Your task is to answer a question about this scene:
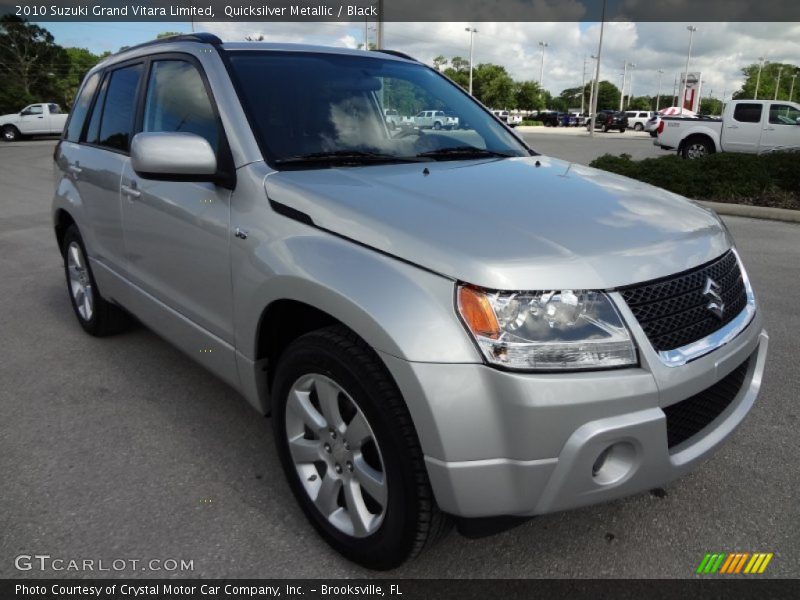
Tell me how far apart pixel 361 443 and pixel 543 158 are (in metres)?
1.87

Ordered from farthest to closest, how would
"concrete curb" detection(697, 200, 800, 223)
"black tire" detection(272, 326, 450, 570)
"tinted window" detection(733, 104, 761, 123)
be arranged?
"tinted window" detection(733, 104, 761, 123) → "concrete curb" detection(697, 200, 800, 223) → "black tire" detection(272, 326, 450, 570)

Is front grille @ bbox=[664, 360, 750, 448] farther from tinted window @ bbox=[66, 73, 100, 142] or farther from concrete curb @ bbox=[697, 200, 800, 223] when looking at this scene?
concrete curb @ bbox=[697, 200, 800, 223]

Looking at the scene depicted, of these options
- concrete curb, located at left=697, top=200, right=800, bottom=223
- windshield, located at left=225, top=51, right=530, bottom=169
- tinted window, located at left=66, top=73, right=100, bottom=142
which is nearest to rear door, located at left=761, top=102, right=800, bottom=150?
concrete curb, located at left=697, top=200, right=800, bottom=223

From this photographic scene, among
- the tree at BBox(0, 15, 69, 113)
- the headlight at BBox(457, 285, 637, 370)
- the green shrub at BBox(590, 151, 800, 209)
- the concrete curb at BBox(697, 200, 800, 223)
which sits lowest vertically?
the concrete curb at BBox(697, 200, 800, 223)

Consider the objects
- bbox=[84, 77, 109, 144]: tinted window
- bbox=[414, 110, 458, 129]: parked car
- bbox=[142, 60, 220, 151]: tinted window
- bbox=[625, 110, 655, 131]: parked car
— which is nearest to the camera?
bbox=[142, 60, 220, 151]: tinted window

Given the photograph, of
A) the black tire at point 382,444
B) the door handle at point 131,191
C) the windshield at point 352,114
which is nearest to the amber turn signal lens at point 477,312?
the black tire at point 382,444

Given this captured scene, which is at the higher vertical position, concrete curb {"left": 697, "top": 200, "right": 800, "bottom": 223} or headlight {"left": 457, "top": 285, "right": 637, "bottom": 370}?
headlight {"left": 457, "top": 285, "right": 637, "bottom": 370}

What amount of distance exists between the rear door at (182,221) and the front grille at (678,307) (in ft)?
5.04

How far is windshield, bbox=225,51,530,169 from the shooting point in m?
2.73

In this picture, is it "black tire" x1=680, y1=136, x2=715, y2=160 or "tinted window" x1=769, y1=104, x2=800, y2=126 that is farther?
"black tire" x1=680, y1=136, x2=715, y2=160

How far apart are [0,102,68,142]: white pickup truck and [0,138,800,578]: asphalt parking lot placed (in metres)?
30.0

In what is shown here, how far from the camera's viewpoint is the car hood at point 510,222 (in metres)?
1.87
